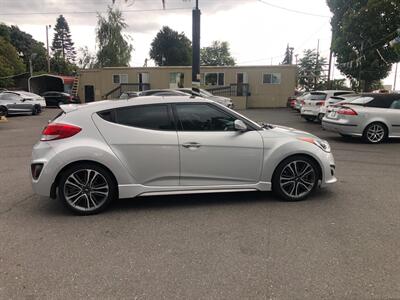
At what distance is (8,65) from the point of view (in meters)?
48.9

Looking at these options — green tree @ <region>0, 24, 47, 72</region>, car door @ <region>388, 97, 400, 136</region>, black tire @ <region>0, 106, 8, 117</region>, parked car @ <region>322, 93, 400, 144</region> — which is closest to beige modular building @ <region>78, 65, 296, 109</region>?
black tire @ <region>0, 106, 8, 117</region>

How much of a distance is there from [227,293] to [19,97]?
22.0 metres

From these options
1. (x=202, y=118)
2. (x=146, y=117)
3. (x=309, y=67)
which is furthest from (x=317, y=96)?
(x=309, y=67)

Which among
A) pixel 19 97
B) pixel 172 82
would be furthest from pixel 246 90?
pixel 19 97

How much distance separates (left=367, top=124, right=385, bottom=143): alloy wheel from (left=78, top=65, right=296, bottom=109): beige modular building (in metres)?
19.2

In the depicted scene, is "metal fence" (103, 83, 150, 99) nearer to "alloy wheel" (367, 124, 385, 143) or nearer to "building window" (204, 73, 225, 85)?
"building window" (204, 73, 225, 85)

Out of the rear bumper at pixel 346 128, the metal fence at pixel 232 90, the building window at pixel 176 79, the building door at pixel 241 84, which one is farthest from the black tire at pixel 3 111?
the rear bumper at pixel 346 128

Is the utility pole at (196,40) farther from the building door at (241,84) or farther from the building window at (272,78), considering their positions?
the building window at (272,78)

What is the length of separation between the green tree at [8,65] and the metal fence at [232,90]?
97.1 feet

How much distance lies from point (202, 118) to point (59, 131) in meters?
1.88

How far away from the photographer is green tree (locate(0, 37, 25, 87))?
148ft

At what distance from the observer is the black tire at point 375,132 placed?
10.5 meters

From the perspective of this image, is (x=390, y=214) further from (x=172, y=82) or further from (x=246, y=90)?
(x=172, y=82)

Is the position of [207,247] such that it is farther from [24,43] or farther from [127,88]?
[24,43]
